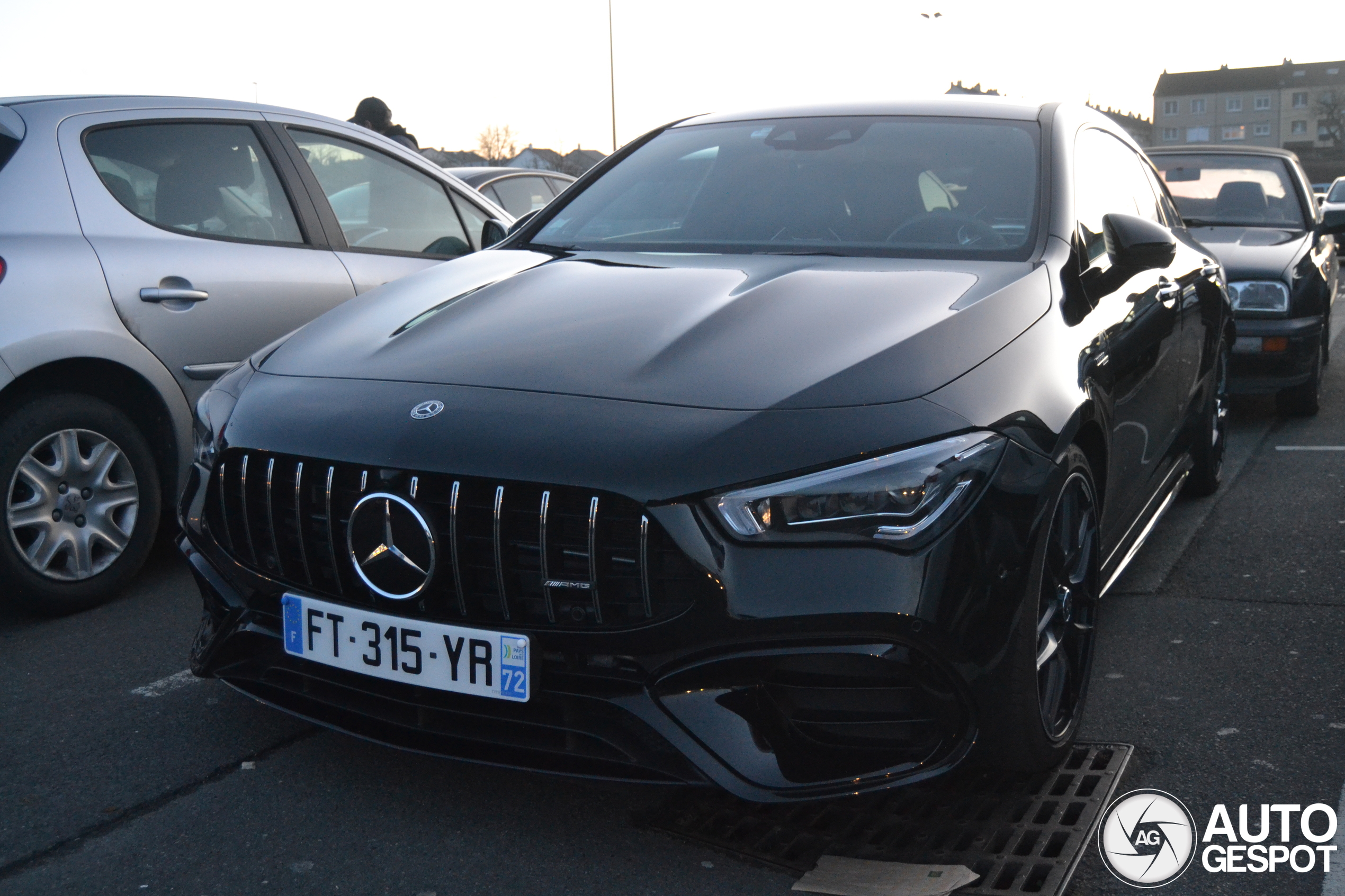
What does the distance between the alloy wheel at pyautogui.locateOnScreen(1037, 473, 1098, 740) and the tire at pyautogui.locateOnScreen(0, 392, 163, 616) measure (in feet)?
9.26

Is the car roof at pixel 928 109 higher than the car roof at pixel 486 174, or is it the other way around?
the car roof at pixel 928 109

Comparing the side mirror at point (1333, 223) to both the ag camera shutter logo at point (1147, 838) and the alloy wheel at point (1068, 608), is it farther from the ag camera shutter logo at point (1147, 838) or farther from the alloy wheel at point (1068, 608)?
the ag camera shutter logo at point (1147, 838)

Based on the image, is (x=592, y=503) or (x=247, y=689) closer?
(x=592, y=503)

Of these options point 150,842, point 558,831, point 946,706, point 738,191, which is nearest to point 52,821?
point 150,842

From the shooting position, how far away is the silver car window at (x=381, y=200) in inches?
194

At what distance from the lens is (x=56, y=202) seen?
3992 millimetres

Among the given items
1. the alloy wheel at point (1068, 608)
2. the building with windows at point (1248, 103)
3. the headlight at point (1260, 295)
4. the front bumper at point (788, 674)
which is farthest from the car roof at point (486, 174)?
the building with windows at point (1248, 103)

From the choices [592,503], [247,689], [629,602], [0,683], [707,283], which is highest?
[707,283]

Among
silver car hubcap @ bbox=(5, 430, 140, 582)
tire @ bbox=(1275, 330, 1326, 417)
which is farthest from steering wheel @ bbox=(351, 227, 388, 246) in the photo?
tire @ bbox=(1275, 330, 1326, 417)

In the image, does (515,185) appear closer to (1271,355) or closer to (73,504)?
(1271,355)

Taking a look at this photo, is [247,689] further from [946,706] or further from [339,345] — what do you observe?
[946,706]

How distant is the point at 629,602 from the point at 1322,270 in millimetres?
6751

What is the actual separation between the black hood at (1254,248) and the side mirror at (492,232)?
4046 mm

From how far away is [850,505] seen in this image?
7.34 feet
